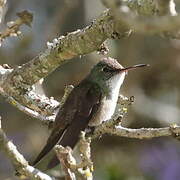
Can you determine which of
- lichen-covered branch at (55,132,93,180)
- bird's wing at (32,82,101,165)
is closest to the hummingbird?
bird's wing at (32,82,101,165)

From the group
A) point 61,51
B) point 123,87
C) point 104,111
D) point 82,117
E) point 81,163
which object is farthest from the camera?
point 123,87

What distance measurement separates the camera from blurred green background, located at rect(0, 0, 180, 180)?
22.1 feet

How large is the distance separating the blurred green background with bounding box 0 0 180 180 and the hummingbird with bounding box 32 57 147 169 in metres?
1.48

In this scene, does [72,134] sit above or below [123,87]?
above

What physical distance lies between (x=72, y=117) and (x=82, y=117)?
0.06 meters

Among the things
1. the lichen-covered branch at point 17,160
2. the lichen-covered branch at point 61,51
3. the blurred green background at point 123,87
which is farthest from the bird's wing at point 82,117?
the blurred green background at point 123,87

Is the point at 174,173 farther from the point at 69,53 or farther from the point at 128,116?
the point at 69,53

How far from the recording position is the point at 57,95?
22.4 feet

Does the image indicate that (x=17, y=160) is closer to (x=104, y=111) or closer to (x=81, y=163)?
(x=81, y=163)

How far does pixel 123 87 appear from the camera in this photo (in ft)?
22.3

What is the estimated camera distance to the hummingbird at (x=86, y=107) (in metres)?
4.31

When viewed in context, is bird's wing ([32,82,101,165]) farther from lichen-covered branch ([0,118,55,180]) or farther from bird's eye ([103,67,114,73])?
lichen-covered branch ([0,118,55,180])

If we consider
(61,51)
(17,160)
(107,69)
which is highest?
(61,51)

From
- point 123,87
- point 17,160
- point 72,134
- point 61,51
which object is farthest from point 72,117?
point 123,87
